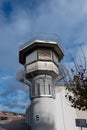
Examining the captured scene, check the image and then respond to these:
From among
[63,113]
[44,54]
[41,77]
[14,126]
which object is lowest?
[14,126]

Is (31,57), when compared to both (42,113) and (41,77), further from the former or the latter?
(42,113)

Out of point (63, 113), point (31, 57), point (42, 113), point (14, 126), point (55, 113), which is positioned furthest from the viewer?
point (14, 126)

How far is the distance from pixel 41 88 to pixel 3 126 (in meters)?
8.04

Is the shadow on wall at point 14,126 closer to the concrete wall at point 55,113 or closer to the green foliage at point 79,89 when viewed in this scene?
→ the concrete wall at point 55,113

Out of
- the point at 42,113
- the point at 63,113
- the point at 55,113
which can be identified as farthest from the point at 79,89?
Answer: the point at 63,113

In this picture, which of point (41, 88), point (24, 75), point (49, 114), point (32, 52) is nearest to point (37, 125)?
point (49, 114)

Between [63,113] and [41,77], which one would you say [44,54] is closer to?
[41,77]

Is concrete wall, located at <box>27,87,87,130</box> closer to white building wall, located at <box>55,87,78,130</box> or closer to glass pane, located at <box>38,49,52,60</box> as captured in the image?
white building wall, located at <box>55,87,78,130</box>

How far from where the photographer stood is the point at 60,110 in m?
37.0

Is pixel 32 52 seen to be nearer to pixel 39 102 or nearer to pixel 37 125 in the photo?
pixel 39 102

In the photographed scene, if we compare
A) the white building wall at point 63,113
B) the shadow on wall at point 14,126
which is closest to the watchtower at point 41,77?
the white building wall at point 63,113

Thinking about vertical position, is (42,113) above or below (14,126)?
above

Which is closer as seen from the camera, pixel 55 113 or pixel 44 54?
pixel 44 54

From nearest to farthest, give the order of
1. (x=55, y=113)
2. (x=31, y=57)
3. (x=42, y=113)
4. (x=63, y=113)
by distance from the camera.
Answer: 1. (x=42, y=113)
2. (x=31, y=57)
3. (x=55, y=113)
4. (x=63, y=113)
